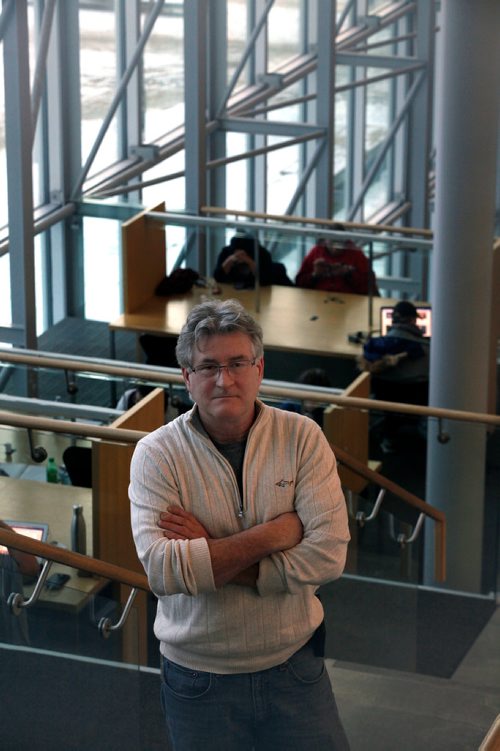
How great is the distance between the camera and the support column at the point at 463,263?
5898 mm

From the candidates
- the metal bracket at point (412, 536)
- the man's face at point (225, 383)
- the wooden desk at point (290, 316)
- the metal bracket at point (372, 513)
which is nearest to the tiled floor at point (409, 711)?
the metal bracket at point (372, 513)

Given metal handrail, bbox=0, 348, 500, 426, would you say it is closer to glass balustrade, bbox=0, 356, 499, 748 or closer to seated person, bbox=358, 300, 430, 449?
glass balustrade, bbox=0, 356, 499, 748

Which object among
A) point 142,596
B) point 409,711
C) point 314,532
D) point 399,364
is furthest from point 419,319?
point 314,532

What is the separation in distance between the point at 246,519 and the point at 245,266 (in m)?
6.86

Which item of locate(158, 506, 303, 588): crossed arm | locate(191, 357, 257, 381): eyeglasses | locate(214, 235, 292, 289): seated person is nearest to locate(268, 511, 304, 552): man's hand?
locate(158, 506, 303, 588): crossed arm

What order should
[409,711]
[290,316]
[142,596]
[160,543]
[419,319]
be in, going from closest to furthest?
1. [160,543]
2. [142,596]
3. [409,711]
4. [419,319]
5. [290,316]

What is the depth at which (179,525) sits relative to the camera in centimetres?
260

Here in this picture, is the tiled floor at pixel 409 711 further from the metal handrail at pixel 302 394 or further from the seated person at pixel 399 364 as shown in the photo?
the seated person at pixel 399 364

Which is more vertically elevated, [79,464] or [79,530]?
[79,464]

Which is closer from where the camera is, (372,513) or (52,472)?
(52,472)

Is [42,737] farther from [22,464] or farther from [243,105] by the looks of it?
[243,105]

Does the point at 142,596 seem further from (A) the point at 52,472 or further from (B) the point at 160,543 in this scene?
(A) the point at 52,472

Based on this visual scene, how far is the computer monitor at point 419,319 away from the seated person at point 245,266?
78 cm

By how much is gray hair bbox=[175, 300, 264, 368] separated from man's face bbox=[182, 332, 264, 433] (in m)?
0.01
